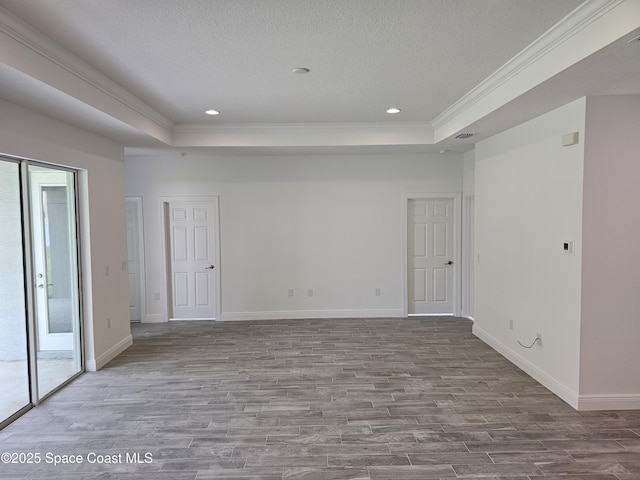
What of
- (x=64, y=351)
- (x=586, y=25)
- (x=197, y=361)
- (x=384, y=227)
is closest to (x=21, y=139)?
(x=64, y=351)

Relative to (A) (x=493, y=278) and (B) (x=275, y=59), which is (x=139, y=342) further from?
(A) (x=493, y=278)

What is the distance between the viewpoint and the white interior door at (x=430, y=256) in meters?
6.28

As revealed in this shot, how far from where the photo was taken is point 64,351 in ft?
13.1

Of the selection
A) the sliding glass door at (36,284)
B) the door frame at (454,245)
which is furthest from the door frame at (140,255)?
the door frame at (454,245)

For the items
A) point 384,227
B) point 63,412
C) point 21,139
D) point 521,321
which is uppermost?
point 21,139

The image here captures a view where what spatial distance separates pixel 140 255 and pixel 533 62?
5.77m

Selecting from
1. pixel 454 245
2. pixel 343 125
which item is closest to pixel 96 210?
pixel 343 125

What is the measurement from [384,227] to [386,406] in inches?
134

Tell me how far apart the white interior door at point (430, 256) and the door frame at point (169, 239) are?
313cm

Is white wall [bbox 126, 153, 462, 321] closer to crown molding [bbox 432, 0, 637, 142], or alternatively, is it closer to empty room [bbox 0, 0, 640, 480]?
empty room [bbox 0, 0, 640, 480]

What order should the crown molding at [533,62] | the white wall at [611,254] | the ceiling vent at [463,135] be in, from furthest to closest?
the ceiling vent at [463,135], the white wall at [611,254], the crown molding at [533,62]

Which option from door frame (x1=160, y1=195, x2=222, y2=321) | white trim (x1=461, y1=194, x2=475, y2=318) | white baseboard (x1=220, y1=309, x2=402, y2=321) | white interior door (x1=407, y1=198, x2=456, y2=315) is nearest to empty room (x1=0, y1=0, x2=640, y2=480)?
door frame (x1=160, y1=195, x2=222, y2=321)

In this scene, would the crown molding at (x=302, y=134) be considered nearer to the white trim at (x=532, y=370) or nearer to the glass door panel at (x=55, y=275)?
the glass door panel at (x=55, y=275)

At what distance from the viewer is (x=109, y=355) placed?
14.6 feet
